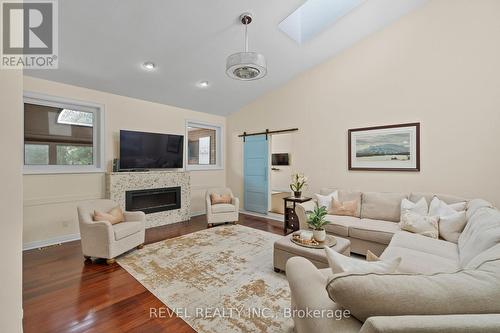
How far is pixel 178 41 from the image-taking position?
317 centimetres

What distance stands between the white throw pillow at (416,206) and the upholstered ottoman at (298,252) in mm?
1247

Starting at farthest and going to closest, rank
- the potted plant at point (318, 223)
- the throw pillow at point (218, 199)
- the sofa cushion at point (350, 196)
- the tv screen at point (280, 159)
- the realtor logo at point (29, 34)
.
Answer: the tv screen at point (280, 159) → the throw pillow at point (218, 199) → the sofa cushion at point (350, 196) → the potted plant at point (318, 223) → the realtor logo at point (29, 34)

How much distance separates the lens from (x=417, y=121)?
3.41 metres

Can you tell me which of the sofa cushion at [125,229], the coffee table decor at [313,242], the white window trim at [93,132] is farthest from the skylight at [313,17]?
the sofa cushion at [125,229]

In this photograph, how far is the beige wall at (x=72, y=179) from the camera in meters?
3.32

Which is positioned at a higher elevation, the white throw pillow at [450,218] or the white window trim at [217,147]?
the white window trim at [217,147]

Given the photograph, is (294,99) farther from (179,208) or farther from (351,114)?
(179,208)

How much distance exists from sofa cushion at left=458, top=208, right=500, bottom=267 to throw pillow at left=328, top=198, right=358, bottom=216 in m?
1.43

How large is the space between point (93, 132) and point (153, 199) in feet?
5.67

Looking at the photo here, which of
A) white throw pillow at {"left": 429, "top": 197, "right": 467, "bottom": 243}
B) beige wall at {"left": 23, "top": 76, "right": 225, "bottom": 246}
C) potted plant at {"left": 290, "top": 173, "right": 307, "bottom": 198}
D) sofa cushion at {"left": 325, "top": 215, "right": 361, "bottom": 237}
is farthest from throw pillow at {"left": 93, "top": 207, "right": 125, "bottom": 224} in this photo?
white throw pillow at {"left": 429, "top": 197, "right": 467, "bottom": 243}

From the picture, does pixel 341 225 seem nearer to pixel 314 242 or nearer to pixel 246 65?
pixel 314 242

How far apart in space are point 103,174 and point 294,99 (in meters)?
4.24

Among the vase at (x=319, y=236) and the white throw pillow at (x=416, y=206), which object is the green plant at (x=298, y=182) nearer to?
the white throw pillow at (x=416, y=206)

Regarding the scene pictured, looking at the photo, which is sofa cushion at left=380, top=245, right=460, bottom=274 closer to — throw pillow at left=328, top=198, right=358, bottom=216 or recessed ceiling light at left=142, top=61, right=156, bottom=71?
throw pillow at left=328, top=198, right=358, bottom=216
